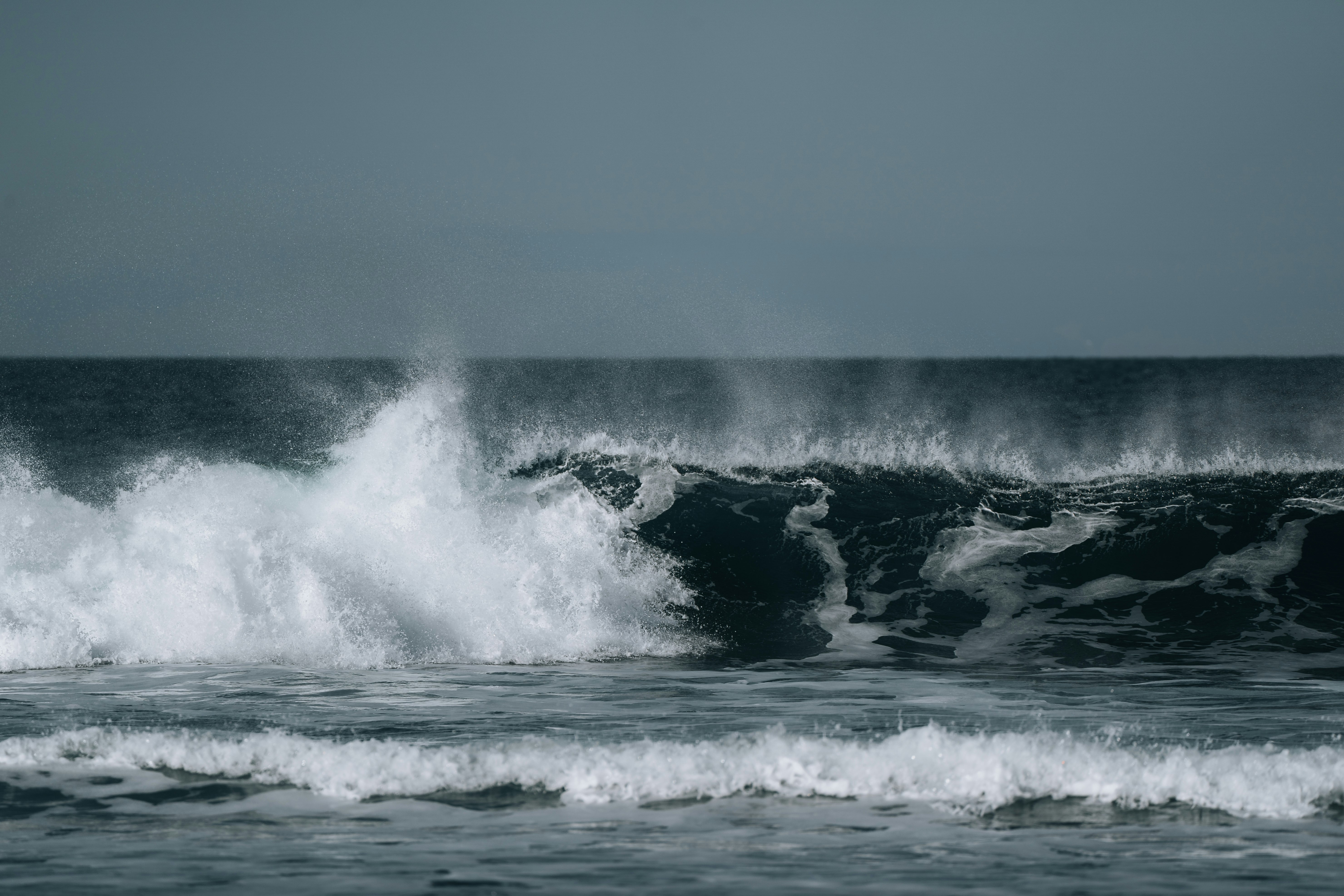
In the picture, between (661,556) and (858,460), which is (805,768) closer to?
Result: (661,556)

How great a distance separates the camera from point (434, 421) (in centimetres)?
1353

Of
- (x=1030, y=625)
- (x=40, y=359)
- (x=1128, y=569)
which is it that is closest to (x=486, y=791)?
(x=1030, y=625)

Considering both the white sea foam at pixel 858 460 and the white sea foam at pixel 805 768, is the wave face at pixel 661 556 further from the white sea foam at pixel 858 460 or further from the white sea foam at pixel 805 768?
the white sea foam at pixel 805 768

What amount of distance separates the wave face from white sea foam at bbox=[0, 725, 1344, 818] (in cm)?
338

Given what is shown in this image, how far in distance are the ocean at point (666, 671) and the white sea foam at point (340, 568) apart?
42mm

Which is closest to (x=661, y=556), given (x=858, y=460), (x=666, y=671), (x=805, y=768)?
(x=666, y=671)

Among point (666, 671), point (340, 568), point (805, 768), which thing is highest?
point (340, 568)

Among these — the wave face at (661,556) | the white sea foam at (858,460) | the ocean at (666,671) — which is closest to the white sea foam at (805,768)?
the ocean at (666,671)

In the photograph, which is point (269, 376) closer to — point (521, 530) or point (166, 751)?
point (521, 530)

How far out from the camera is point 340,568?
37.5ft

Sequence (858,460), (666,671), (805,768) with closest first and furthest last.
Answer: (805,768)
(666,671)
(858,460)

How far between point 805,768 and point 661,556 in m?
6.46

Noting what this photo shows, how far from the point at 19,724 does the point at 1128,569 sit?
10.7 m

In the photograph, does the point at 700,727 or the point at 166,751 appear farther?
the point at 700,727
